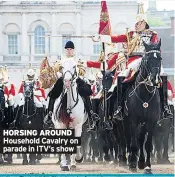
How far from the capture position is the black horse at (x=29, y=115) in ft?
48.4

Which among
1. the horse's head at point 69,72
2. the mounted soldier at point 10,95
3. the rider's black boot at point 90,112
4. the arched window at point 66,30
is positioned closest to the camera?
the horse's head at point 69,72

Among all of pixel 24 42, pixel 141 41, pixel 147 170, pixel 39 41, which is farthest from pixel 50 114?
pixel 24 42

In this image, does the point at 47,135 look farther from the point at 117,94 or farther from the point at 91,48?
the point at 91,48

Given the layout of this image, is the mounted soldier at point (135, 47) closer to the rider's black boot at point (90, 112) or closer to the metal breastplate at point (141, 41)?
the metal breastplate at point (141, 41)

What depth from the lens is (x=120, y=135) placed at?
14938mm

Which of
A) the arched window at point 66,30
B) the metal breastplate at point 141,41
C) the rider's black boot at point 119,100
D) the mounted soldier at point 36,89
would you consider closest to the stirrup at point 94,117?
the rider's black boot at point 119,100

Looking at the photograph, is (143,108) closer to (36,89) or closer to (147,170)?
(147,170)

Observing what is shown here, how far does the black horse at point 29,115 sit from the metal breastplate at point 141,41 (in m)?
1.84

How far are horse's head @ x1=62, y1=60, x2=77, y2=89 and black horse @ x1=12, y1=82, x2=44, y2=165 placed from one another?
3.86 ft

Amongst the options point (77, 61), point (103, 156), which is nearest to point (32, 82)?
point (77, 61)

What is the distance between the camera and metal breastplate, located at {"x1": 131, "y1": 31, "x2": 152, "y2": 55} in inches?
546

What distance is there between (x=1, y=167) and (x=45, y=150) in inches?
63.2

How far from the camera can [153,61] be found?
12.9 metres

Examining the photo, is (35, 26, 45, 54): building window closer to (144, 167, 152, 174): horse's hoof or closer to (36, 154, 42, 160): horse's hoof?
(36, 154, 42, 160): horse's hoof
